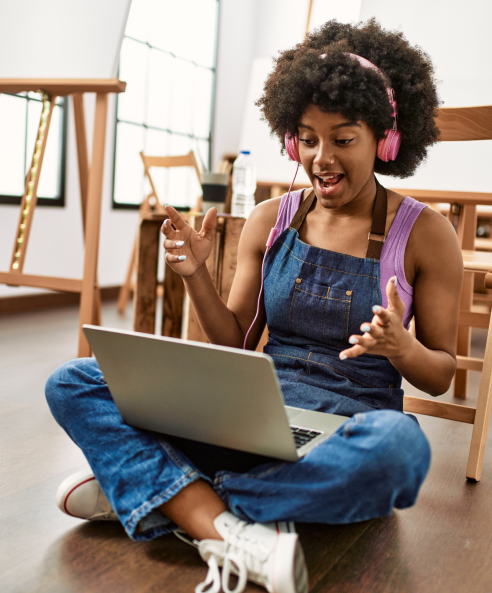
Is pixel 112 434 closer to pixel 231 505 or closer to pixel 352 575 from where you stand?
pixel 231 505

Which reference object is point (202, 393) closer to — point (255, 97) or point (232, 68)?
point (255, 97)

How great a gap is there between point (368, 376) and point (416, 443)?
245 millimetres

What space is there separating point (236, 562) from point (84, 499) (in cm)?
29

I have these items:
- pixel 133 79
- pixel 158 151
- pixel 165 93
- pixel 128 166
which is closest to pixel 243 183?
pixel 128 166

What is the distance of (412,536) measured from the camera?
106 cm

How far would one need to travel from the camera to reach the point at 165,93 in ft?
14.9

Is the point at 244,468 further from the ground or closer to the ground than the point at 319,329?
closer to the ground

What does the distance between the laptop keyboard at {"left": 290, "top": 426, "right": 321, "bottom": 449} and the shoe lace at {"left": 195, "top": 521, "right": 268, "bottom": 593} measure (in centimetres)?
15

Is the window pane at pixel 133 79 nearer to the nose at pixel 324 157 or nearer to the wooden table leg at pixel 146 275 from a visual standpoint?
the wooden table leg at pixel 146 275

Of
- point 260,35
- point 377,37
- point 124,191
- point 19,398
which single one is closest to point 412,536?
point 377,37

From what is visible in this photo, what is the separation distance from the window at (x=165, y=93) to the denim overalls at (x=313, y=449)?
3.06 meters

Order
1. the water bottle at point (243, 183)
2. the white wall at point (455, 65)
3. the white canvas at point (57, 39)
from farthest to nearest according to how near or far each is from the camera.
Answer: the water bottle at point (243, 183) < the white canvas at point (57, 39) < the white wall at point (455, 65)

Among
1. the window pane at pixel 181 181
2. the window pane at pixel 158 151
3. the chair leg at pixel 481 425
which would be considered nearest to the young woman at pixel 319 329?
the chair leg at pixel 481 425

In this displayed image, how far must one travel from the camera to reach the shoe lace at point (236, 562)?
2.73ft
